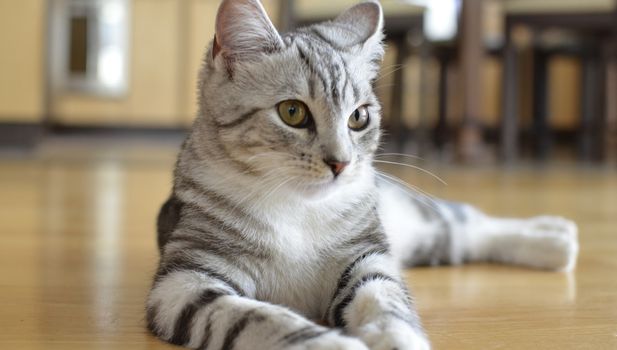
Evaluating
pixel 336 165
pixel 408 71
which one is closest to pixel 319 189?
pixel 336 165

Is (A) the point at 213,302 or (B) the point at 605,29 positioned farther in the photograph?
(B) the point at 605,29

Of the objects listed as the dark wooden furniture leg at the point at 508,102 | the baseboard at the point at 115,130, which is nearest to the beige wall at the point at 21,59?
the baseboard at the point at 115,130

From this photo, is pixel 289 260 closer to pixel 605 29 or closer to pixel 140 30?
pixel 605 29

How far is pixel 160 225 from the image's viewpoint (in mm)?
1475

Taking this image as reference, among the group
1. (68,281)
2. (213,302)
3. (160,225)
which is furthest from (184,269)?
(68,281)

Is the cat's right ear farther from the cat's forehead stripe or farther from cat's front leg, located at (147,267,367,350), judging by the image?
cat's front leg, located at (147,267,367,350)

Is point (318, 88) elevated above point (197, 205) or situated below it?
above

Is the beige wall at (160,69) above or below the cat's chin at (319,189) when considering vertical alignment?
above

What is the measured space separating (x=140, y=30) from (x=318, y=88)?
6288mm

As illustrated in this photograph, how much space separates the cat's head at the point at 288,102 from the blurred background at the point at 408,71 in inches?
120

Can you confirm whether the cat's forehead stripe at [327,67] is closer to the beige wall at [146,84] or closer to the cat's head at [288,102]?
the cat's head at [288,102]

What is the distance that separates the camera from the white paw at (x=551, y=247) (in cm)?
174

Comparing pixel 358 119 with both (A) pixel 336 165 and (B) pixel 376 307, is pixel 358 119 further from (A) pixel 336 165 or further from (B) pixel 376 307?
(B) pixel 376 307

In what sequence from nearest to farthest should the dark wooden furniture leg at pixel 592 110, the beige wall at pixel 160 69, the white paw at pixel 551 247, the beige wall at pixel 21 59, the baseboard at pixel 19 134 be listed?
the white paw at pixel 551 247 → the beige wall at pixel 21 59 → the baseboard at pixel 19 134 → the dark wooden furniture leg at pixel 592 110 → the beige wall at pixel 160 69
